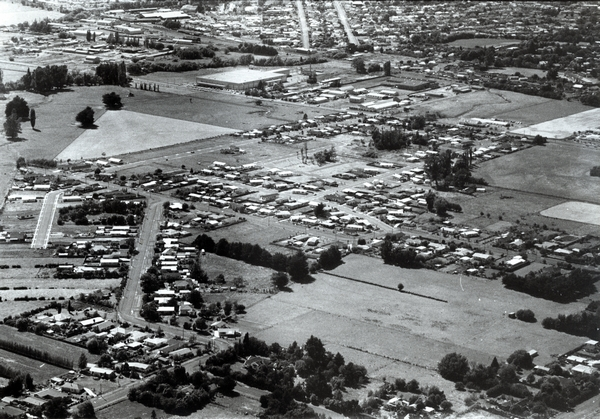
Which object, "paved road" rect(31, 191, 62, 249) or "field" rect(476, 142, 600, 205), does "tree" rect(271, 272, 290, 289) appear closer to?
"paved road" rect(31, 191, 62, 249)

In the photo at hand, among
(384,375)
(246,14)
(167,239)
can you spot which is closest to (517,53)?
(246,14)

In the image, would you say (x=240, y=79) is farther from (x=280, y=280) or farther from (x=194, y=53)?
(x=280, y=280)

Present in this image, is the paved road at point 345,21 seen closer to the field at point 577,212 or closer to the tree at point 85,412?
the field at point 577,212

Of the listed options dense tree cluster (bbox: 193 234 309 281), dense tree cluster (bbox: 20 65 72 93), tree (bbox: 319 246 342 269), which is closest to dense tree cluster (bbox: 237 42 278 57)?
dense tree cluster (bbox: 20 65 72 93)

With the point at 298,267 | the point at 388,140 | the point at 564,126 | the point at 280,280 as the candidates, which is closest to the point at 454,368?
the point at 280,280

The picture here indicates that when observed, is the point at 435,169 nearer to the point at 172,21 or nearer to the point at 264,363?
the point at 264,363

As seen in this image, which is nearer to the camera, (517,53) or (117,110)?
(117,110)
